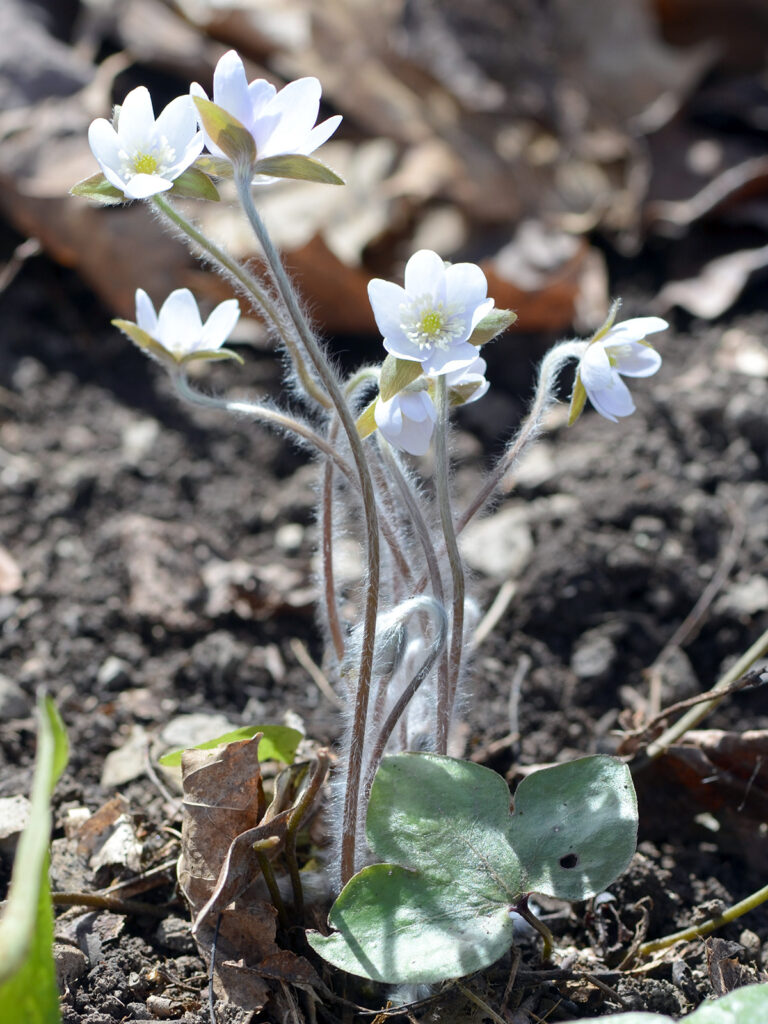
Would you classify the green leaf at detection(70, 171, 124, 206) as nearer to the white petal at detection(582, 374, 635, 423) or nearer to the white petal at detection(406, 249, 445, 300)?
the white petal at detection(406, 249, 445, 300)

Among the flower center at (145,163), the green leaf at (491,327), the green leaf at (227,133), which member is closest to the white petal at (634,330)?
the green leaf at (491,327)

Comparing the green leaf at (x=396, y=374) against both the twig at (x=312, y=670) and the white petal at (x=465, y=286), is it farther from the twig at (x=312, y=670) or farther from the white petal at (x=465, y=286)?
the twig at (x=312, y=670)

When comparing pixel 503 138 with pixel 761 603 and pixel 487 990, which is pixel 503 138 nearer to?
pixel 761 603

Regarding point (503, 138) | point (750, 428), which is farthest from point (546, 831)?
point (503, 138)

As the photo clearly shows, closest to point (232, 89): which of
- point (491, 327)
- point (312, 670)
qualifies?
point (491, 327)

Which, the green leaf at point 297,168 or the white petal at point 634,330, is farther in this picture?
the white petal at point 634,330
